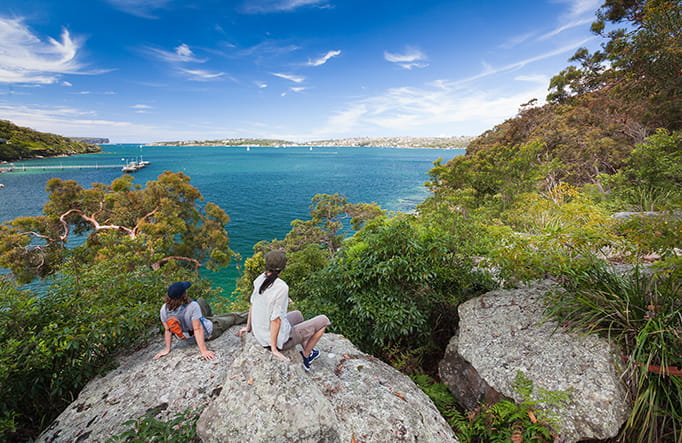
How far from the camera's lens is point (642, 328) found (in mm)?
3256

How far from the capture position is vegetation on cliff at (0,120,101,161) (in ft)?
295

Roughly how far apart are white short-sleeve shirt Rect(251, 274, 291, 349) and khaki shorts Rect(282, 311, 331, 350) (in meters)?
0.13

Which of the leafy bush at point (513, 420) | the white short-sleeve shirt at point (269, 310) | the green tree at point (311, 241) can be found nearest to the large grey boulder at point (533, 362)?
the leafy bush at point (513, 420)

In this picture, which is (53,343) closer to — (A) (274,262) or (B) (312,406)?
(A) (274,262)

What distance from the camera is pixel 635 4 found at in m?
16.1

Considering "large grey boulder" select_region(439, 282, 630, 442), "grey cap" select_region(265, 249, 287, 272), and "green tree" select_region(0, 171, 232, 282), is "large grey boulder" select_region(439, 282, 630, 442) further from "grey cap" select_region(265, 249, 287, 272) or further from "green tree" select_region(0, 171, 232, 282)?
"green tree" select_region(0, 171, 232, 282)

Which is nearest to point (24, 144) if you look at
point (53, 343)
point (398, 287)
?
point (53, 343)

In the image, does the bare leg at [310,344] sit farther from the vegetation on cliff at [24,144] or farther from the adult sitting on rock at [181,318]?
the vegetation on cliff at [24,144]

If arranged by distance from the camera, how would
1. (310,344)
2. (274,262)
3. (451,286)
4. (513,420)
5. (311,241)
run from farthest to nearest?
(311,241), (451,286), (310,344), (513,420), (274,262)

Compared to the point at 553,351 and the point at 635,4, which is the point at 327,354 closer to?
the point at 553,351

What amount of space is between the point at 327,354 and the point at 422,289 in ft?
7.69

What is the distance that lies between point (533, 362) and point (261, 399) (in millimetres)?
3356

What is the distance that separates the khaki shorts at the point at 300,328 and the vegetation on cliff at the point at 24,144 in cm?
13483

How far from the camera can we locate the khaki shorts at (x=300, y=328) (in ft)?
11.0
